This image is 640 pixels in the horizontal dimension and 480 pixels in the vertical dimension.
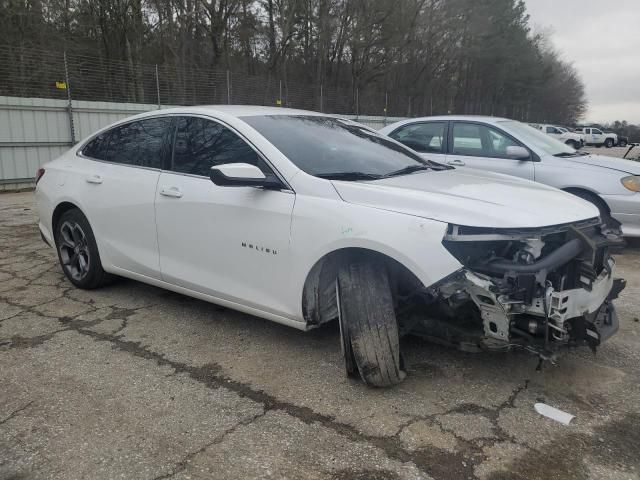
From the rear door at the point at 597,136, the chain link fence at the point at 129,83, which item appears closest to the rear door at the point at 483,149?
the chain link fence at the point at 129,83

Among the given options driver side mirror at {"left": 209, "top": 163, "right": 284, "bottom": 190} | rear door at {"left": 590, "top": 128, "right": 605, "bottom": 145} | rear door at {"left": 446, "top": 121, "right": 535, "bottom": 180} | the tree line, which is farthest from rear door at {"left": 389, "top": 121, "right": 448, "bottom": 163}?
rear door at {"left": 590, "top": 128, "right": 605, "bottom": 145}

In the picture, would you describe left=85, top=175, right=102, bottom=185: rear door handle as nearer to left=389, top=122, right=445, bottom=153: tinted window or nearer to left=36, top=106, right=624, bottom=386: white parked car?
left=36, top=106, right=624, bottom=386: white parked car

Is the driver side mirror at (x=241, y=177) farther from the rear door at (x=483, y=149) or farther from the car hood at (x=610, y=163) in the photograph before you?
the car hood at (x=610, y=163)

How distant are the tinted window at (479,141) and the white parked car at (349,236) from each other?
9.25 ft

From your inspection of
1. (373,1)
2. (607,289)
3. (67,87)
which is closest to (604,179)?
(607,289)

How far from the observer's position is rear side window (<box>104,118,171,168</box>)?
13.1 ft

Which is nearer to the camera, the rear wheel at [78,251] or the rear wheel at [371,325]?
the rear wheel at [371,325]

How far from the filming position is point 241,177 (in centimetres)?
312

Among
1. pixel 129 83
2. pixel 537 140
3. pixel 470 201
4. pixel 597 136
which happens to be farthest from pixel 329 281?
pixel 597 136

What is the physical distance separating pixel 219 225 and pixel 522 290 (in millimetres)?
1879

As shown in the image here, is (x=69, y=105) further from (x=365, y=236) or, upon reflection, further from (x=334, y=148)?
(x=365, y=236)

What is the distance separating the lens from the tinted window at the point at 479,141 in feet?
21.5

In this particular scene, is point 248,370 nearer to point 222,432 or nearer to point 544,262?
point 222,432

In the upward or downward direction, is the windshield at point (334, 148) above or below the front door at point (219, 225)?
above
